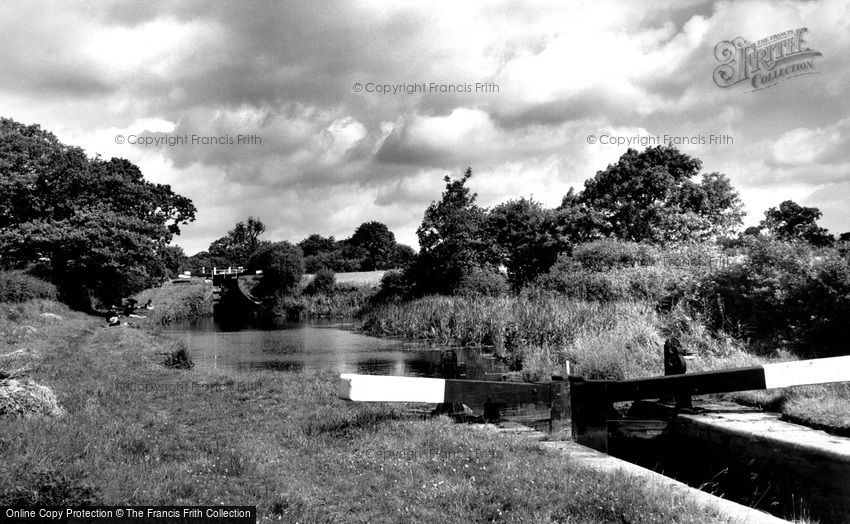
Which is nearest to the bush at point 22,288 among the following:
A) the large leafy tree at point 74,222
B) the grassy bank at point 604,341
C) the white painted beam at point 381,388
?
the large leafy tree at point 74,222

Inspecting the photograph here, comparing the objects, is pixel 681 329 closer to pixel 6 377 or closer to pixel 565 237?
pixel 6 377

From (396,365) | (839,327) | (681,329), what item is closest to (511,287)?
(396,365)

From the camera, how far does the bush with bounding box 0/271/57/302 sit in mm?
26734

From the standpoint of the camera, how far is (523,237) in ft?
150

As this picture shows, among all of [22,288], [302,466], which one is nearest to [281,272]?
[22,288]

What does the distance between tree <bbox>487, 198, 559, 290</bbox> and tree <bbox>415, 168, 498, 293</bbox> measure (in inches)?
153

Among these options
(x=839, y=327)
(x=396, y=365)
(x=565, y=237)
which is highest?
(x=565, y=237)

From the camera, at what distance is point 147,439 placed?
22.1 ft

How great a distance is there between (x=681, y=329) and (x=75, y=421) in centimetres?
1332

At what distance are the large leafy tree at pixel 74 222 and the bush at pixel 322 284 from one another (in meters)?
18.4

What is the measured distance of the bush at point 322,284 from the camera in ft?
192

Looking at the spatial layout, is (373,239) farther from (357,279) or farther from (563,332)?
(563,332)

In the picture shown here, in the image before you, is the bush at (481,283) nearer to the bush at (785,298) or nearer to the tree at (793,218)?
the bush at (785,298)

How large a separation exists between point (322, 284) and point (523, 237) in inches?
865
